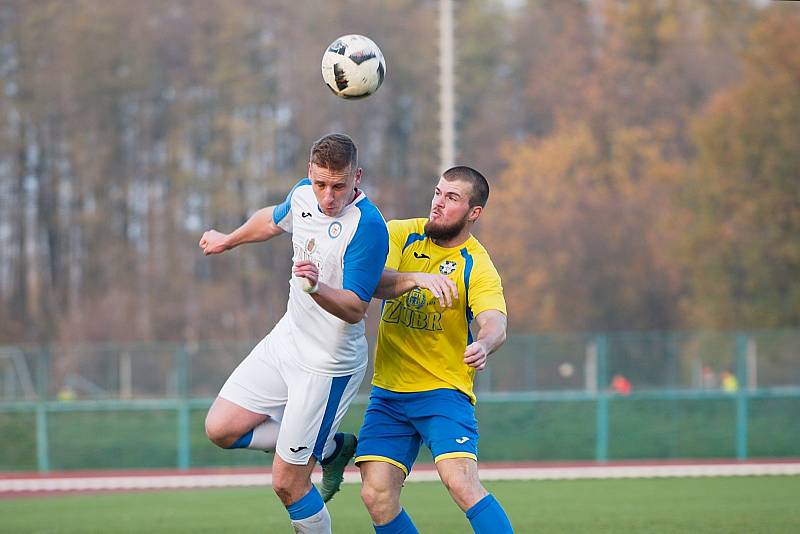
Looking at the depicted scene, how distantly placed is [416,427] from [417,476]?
38.1 ft

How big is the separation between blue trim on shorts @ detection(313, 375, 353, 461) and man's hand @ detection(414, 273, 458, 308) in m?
0.85

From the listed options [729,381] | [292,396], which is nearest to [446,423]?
[292,396]

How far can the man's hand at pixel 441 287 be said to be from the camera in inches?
264

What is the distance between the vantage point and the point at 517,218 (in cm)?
4712

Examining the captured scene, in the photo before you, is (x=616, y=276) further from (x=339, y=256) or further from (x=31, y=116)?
(x=339, y=256)

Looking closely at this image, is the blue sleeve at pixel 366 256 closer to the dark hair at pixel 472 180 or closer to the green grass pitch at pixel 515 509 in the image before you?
the dark hair at pixel 472 180

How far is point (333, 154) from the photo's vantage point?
265 inches

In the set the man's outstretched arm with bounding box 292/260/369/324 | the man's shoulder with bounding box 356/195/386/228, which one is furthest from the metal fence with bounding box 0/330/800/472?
the man's outstretched arm with bounding box 292/260/369/324

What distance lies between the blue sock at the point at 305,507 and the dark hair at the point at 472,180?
6.48 feet

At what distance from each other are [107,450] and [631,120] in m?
37.0

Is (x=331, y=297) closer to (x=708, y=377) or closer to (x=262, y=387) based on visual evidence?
(x=262, y=387)

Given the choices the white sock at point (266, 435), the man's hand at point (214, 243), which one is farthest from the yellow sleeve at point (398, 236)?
the white sock at point (266, 435)

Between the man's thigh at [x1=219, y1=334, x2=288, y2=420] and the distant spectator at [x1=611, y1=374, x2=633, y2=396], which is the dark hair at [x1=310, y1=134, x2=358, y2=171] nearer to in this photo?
the man's thigh at [x1=219, y1=334, x2=288, y2=420]

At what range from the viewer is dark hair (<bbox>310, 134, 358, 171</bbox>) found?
6.73m
